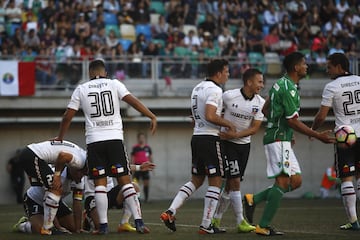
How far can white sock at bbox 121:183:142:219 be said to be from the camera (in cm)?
1239

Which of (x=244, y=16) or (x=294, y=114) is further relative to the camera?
(x=244, y=16)

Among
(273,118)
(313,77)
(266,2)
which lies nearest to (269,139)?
(273,118)

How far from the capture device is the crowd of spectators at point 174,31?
26.7 meters

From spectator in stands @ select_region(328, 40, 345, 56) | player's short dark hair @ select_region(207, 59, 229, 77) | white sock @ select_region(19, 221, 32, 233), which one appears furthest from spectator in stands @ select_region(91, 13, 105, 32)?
player's short dark hair @ select_region(207, 59, 229, 77)

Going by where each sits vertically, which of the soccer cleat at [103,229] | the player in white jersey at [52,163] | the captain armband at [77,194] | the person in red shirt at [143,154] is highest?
the player in white jersey at [52,163]

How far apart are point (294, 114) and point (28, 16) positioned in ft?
58.6

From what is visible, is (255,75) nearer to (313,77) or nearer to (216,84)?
(216,84)

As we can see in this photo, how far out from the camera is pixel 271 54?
2839 centimetres

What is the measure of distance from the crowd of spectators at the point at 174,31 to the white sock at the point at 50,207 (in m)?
13.4

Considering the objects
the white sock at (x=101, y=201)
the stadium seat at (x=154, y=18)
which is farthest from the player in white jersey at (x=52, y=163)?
the stadium seat at (x=154, y=18)

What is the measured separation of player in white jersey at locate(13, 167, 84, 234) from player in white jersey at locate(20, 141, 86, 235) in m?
0.23

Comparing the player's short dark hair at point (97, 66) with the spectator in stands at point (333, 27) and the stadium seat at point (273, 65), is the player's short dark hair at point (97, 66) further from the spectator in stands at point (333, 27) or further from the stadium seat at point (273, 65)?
the spectator in stands at point (333, 27)

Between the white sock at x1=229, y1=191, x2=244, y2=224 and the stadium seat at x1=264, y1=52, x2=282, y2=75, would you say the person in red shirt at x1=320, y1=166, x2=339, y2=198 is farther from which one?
the white sock at x1=229, y1=191, x2=244, y2=224

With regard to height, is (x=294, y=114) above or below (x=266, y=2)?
below
